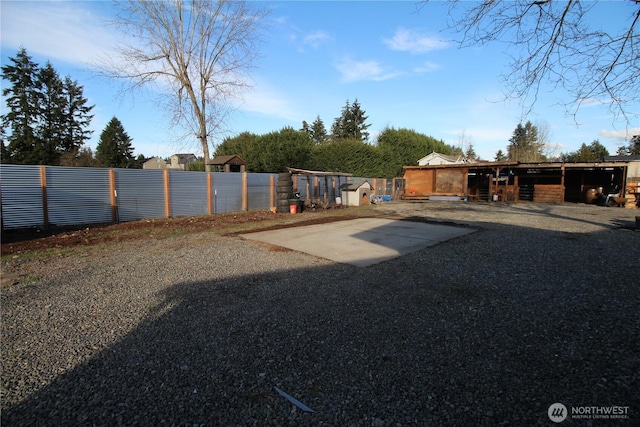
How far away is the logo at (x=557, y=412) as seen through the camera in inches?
75.2

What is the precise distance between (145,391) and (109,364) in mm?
632

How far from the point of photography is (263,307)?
12.2 ft

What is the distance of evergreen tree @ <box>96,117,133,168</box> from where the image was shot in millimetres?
42297

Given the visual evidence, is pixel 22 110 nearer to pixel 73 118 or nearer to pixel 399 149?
pixel 73 118

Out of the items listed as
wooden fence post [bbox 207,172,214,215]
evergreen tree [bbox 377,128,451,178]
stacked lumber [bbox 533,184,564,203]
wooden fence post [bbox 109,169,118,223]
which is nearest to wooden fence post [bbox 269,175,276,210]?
wooden fence post [bbox 207,172,214,215]

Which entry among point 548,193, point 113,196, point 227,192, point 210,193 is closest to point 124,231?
point 113,196

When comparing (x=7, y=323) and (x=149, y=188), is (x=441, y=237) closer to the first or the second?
(x=7, y=323)

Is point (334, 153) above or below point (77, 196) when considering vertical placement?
above

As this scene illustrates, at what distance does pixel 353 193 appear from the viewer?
19625mm

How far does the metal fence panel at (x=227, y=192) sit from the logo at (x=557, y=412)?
1408 cm

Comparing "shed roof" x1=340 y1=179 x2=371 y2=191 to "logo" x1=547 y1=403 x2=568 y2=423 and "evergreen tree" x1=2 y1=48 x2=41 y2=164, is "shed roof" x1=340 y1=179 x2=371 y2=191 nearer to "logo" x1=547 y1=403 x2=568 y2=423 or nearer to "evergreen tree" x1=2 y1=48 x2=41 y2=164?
"logo" x1=547 y1=403 x2=568 y2=423

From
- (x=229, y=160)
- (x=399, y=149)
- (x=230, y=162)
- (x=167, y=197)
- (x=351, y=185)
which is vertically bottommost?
(x=167, y=197)

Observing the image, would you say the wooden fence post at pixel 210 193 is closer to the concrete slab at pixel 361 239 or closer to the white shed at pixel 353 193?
the concrete slab at pixel 361 239

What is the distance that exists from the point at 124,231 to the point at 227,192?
19.2 ft
